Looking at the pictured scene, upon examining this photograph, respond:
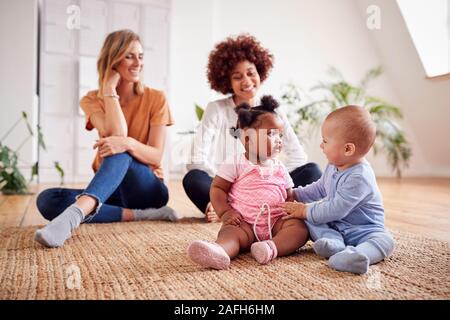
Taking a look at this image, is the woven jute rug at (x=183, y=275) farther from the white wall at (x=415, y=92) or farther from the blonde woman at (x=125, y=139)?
the white wall at (x=415, y=92)

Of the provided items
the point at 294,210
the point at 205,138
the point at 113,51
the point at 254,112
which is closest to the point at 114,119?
the point at 113,51

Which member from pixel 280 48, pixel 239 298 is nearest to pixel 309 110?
pixel 280 48

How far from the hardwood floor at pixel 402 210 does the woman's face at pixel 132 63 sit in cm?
62

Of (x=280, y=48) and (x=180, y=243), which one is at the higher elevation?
(x=280, y=48)

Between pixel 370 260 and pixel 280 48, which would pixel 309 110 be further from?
pixel 370 260

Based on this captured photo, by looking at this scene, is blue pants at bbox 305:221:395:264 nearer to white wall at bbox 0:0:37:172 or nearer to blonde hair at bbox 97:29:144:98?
blonde hair at bbox 97:29:144:98

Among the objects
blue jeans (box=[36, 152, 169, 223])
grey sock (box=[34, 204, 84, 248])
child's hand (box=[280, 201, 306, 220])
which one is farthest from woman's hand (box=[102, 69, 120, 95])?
child's hand (box=[280, 201, 306, 220])

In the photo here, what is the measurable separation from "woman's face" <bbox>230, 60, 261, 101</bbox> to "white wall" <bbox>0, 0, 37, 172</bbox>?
8.10 feet

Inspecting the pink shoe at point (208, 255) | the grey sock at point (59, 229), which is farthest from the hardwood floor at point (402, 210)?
the pink shoe at point (208, 255)

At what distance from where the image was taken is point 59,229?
1176 mm

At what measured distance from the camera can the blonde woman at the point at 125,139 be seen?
149cm

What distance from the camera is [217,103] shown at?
5.70ft

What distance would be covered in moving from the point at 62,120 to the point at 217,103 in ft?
7.78

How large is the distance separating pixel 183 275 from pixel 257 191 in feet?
1.01
